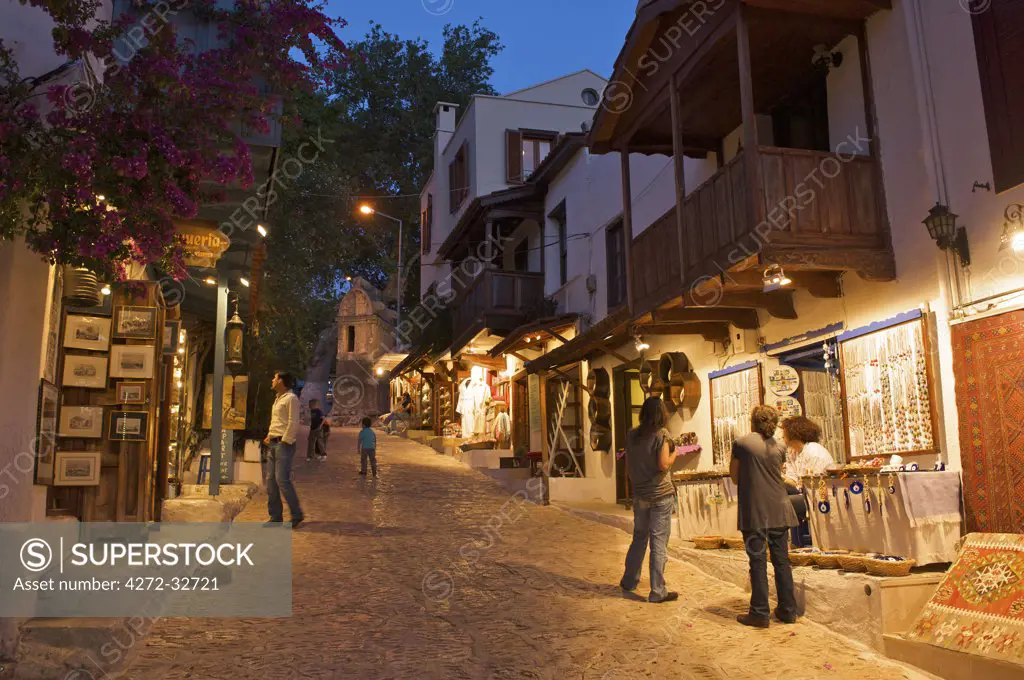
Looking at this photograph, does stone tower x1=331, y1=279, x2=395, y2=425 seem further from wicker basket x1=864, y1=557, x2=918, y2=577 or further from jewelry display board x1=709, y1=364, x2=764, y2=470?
wicker basket x1=864, y1=557, x2=918, y2=577

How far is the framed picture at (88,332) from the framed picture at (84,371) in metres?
0.12

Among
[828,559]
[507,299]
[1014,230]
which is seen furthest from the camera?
[507,299]

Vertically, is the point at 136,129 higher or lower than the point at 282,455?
higher

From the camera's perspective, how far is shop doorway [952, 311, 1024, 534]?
22.6 feet

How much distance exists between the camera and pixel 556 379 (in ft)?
65.6

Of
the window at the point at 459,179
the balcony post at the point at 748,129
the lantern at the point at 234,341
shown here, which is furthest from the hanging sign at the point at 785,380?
the window at the point at 459,179

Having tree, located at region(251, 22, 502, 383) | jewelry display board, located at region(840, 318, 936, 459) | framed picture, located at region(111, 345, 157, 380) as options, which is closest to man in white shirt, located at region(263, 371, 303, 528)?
framed picture, located at region(111, 345, 157, 380)

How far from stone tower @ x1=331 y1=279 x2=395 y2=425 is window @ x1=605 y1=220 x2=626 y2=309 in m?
31.5

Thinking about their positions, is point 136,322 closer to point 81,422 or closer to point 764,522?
point 81,422

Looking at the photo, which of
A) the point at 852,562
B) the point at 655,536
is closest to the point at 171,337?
the point at 655,536

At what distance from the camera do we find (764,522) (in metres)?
6.84

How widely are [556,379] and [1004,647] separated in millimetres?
14613

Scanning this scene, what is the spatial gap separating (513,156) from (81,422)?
20.5m

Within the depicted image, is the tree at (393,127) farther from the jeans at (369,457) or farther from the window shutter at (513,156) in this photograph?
the jeans at (369,457)
